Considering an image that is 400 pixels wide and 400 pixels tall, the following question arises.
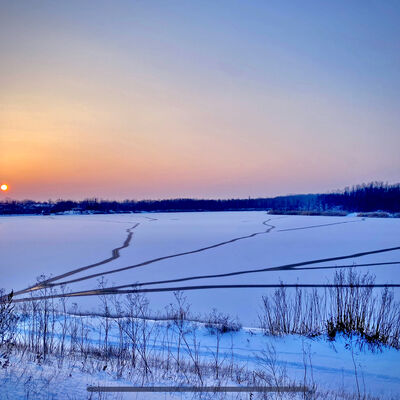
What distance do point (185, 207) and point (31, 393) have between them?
11721 cm

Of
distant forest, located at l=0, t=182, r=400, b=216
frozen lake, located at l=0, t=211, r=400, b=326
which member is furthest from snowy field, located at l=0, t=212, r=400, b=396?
distant forest, located at l=0, t=182, r=400, b=216

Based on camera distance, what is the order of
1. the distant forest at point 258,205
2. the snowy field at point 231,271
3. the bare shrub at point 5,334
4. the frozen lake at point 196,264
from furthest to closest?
1. the distant forest at point 258,205
2. the frozen lake at point 196,264
3. the snowy field at point 231,271
4. the bare shrub at point 5,334

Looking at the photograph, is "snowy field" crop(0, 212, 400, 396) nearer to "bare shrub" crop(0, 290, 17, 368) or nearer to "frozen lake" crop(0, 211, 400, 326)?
"frozen lake" crop(0, 211, 400, 326)

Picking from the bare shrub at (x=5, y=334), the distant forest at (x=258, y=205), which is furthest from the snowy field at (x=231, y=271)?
the distant forest at (x=258, y=205)

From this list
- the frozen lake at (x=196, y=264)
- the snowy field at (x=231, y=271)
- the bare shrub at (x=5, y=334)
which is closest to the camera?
the bare shrub at (x=5, y=334)

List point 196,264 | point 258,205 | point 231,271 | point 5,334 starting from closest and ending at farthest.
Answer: point 5,334 < point 231,271 < point 196,264 < point 258,205

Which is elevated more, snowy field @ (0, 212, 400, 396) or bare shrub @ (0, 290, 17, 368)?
bare shrub @ (0, 290, 17, 368)

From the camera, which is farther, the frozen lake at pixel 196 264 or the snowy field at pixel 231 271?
the frozen lake at pixel 196 264

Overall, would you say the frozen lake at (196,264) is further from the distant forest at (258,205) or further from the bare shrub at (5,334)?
the distant forest at (258,205)

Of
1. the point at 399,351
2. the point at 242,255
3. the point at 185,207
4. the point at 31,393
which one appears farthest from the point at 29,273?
the point at 185,207

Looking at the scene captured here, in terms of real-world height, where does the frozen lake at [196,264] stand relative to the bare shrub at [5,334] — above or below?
below

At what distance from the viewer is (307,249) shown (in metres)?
18.4

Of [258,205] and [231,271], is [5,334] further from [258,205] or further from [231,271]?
[258,205]

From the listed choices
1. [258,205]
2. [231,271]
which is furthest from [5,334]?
[258,205]
